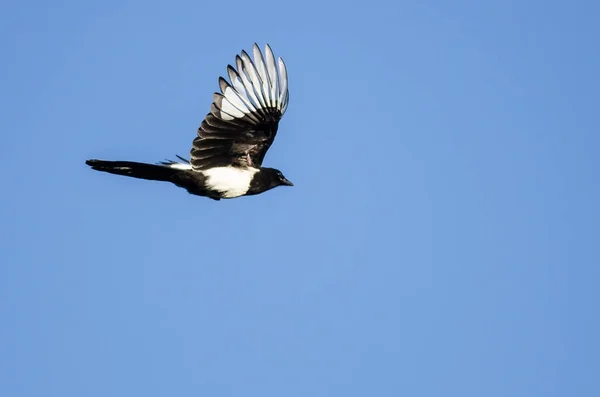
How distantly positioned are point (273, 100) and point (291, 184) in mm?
1689

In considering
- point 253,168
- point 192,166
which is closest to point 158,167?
point 192,166

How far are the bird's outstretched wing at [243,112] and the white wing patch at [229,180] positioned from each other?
83 millimetres

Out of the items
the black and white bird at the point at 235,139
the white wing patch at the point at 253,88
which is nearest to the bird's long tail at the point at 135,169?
the black and white bird at the point at 235,139

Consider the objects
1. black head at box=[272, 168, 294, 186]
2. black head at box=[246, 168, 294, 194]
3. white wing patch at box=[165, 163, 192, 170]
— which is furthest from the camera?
black head at box=[272, 168, 294, 186]

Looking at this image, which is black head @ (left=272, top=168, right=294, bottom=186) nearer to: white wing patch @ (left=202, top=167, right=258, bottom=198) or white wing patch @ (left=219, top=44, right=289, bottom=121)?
white wing patch @ (left=202, top=167, right=258, bottom=198)

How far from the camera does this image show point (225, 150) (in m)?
12.7

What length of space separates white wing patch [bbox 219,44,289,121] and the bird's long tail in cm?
91

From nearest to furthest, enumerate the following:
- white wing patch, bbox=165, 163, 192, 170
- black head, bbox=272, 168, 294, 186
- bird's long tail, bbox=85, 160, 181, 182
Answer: bird's long tail, bbox=85, 160, 181, 182 → white wing patch, bbox=165, 163, 192, 170 → black head, bbox=272, 168, 294, 186

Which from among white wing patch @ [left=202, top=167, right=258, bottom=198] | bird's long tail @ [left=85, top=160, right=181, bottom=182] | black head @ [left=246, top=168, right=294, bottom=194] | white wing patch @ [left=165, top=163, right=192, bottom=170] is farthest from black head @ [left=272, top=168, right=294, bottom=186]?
bird's long tail @ [left=85, top=160, right=181, bottom=182]

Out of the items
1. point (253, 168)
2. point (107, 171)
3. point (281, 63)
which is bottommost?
point (107, 171)

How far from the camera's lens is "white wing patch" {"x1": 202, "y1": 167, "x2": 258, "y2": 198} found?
12.8 m

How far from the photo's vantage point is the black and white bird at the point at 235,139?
12.2 m

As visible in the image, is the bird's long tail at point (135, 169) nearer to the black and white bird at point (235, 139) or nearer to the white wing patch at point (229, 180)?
the black and white bird at point (235, 139)

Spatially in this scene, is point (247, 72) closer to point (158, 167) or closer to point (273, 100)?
point (273, 100)
